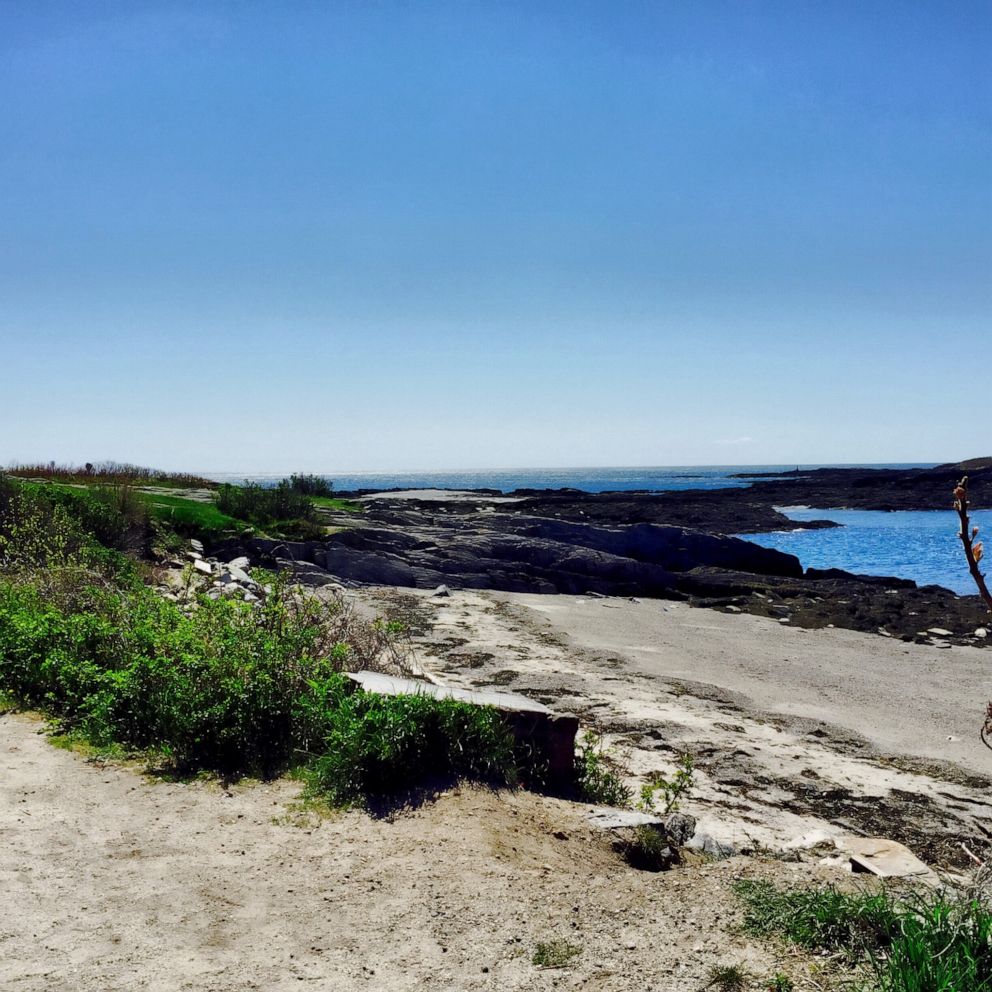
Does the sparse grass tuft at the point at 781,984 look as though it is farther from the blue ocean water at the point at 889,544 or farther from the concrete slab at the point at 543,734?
the blue ocean water at the point at 889,544

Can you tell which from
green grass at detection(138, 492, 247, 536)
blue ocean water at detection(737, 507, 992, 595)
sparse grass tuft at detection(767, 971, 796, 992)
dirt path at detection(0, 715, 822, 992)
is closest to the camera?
sparse grass tuft at detection(767, 971, 796, 992)

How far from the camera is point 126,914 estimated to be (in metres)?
4.27

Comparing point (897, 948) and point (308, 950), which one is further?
point (308, 950)

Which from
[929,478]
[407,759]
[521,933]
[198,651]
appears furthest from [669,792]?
[929,478]

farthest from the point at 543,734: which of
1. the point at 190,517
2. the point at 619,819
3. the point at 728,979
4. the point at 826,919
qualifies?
the point at 190,517

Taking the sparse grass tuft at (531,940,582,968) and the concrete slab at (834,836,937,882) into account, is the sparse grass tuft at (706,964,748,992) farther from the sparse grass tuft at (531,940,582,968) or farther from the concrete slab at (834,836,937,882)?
the concrete slab at (834,836,937,882)

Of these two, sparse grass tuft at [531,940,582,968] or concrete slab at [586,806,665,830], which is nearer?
sparse grass tuft at [531,940,582,968]

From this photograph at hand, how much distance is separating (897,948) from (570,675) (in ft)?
29.3

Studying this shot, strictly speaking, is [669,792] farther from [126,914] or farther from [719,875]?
[126,914]

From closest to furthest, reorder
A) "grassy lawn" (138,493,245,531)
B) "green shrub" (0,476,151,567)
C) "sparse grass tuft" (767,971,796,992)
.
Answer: "sparse grass tuft" (767,971,796,992)
"green shrub" (0,476,151,567)
"grassy lawn" (138,493,245,531)

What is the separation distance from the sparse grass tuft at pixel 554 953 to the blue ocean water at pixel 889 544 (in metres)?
26.9

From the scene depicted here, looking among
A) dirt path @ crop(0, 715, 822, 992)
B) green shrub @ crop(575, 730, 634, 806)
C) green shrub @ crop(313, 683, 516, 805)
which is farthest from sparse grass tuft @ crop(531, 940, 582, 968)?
green shrub @ crop(575, 730, 634, 806)

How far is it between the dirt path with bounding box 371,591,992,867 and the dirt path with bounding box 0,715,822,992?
7.59ft

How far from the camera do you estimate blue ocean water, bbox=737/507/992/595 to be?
31.7 meters
